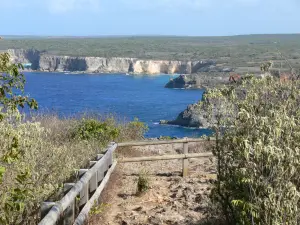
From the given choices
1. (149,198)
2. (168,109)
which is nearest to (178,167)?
(149,198)

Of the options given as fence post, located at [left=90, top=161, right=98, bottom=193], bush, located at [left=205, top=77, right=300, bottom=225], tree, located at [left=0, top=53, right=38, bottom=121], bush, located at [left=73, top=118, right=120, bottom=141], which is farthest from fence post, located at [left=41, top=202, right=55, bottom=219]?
bush, located at [left=73, top=118, right=120, bottom=141]

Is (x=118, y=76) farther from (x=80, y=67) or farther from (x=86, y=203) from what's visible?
(x=86, y=203)

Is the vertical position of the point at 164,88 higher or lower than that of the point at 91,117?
lower

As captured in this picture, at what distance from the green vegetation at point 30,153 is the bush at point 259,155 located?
184 centimetres

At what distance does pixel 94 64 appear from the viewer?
132750 mm

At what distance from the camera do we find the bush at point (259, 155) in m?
4.23

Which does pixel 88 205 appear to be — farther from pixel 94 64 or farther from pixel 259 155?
pixel 94 64

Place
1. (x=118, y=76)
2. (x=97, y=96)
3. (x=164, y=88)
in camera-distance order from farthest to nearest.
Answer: (x=118, y=76) → (x=164, y=88) → (x=97, y=96)

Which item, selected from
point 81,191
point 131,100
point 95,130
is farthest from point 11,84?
Result: point 131,100

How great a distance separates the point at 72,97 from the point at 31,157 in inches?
2704

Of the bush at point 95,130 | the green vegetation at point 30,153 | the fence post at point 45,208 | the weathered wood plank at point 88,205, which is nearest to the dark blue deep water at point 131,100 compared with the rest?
the bush at point 95,130

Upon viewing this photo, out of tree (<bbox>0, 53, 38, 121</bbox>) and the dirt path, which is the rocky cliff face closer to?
the dirt path

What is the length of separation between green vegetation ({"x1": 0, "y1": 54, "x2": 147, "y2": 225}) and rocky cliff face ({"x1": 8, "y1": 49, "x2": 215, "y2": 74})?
11774cm

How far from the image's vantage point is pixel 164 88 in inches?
3942
